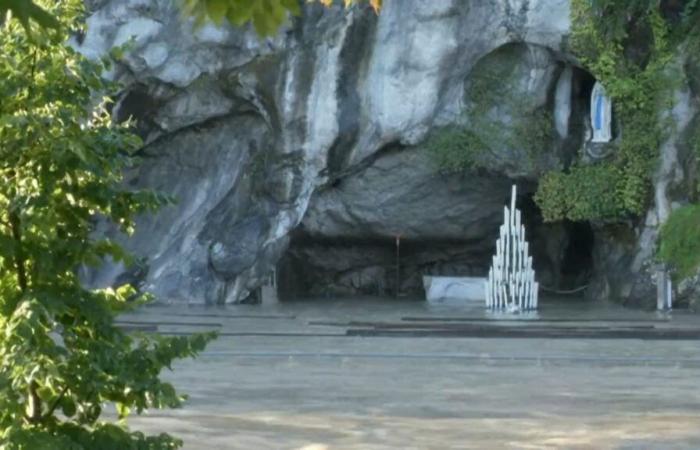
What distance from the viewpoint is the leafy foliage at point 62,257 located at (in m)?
5.94

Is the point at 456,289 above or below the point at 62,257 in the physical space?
above

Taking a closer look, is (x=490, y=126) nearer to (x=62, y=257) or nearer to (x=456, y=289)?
(x=456, y=289)

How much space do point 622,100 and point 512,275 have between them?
11.4 feet

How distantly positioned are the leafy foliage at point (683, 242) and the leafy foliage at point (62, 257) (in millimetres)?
17546

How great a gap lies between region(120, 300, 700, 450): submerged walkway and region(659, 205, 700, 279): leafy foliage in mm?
1139

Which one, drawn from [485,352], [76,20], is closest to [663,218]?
[485,352]

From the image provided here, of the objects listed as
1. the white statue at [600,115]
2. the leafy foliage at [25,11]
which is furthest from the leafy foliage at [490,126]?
the leafy foliage at [25,11]

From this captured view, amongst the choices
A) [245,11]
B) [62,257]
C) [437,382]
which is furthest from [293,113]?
[245,11]

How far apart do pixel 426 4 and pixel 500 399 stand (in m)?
12.0

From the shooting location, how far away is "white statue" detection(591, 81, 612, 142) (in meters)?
24.3

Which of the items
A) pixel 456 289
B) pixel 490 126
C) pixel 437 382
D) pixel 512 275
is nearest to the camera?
pixel 437 382

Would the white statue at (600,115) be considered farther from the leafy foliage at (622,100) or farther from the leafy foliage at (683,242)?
the leafy foliage at (683,242)

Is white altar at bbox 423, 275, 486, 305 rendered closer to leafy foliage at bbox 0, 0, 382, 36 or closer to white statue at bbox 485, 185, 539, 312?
white statue at bbox 485, 185, 539, 312

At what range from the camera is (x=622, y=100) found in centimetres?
2402
